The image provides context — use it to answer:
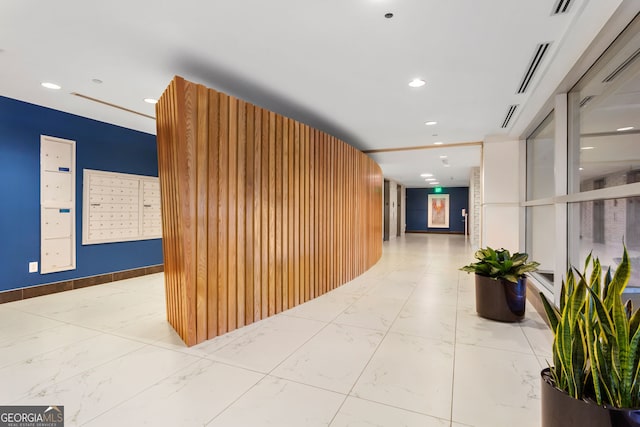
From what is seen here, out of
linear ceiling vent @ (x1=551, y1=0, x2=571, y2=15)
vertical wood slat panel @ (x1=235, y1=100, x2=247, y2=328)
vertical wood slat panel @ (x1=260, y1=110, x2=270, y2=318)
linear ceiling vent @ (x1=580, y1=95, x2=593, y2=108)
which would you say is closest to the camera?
linear ceiling vent @ (x1=551, y1=0, x2=571, y2=15)

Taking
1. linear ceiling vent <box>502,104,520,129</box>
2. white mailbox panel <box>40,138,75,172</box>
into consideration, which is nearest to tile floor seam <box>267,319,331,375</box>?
linear ceiling vent <box>502,104,520,129</box>

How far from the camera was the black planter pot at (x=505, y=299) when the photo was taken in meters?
3.53

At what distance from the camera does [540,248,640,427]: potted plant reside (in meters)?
1.28

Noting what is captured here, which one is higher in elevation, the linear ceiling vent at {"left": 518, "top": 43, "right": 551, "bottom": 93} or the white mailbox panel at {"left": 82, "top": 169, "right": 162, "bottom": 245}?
the linear ceiling vent at {"left": 518, "top": 43, "right": 551, "bottom": 93}

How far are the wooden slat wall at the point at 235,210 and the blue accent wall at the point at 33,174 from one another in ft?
8.51

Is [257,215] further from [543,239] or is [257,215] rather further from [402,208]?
[402,208]

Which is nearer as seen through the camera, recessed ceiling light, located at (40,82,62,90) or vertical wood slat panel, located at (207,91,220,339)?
vertical wood slat panel, located at (207,91,220,339)

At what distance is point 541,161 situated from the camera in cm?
539

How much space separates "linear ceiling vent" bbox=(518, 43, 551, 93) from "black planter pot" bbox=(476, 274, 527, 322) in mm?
2348

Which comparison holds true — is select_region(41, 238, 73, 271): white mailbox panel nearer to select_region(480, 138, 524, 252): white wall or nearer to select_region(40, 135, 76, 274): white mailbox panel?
select_region(40, 135, 76, 274): white mailbox panel

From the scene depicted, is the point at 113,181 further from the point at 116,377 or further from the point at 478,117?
the point at 478,117

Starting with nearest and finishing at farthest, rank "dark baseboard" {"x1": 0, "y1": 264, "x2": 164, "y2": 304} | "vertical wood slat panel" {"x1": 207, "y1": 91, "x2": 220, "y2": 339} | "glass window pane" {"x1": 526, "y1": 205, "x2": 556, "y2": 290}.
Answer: "vertical wood slat panel" {"x1": 207, "y1": 91, "x2": 220, "y2": 339}, "dark baseboard" {"x1": 0, "y1": 264, "x2": 164, "y2": 304}, "glass window pane" {"x1": 526, "y1": 205, "x2": 556, "y2": 290}

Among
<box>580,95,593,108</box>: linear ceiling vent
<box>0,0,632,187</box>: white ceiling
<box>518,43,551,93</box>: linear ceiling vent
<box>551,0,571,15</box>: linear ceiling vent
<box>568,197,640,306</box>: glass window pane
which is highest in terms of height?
<box>0,0,632,187</box>: white ceiling

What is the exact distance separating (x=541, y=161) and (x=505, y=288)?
3.14 meters
